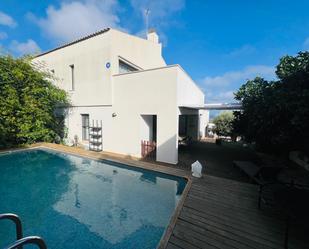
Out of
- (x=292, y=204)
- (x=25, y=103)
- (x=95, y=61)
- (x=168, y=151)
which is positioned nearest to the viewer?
(x=292, y=204)

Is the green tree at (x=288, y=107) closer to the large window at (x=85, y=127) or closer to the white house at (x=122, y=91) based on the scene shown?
the white house at (x=122, y=91)

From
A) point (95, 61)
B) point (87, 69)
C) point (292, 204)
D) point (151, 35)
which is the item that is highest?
point (151, 35)

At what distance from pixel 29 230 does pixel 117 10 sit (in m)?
15.8

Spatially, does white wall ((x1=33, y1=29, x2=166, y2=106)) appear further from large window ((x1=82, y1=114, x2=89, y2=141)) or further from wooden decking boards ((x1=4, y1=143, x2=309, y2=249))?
wooden decking boards ((x1=4, y1=143, x2=309, y2=249))

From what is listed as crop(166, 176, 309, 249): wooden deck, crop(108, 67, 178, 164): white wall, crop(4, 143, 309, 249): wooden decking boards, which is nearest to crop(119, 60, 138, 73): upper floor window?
crop(108, 67, 178, 164): white wall

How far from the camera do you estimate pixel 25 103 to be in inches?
484

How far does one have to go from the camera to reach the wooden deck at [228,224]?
357 cm

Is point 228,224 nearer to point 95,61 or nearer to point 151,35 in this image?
point 95,61

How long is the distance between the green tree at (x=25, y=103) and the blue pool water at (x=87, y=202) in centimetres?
335

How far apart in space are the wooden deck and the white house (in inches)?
148

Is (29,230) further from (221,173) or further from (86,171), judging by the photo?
(221,173)

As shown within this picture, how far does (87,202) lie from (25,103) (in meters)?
10.7

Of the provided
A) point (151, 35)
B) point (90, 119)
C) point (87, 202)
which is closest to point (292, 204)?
point (87, 202)

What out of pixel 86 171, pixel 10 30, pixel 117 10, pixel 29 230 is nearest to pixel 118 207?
pixel 29 230
